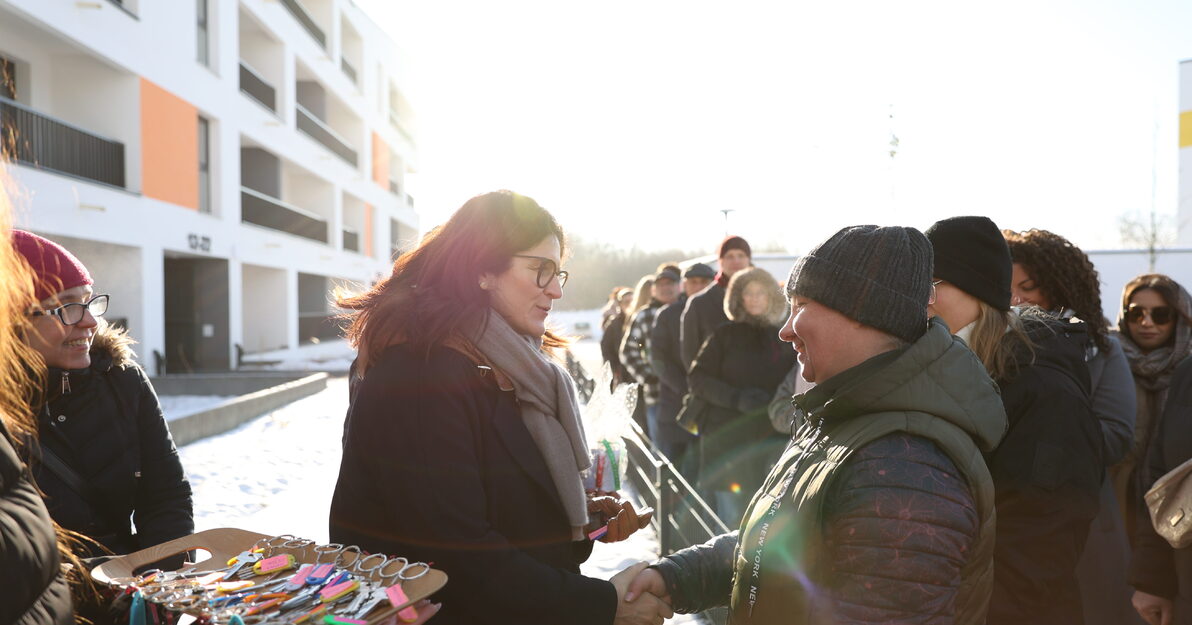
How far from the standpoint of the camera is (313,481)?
760cm

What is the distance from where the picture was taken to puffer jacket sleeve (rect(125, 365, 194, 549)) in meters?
2.92

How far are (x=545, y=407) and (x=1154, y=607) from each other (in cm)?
255

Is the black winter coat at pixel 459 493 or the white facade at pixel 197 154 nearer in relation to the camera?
the black winter coat at pixel 459 493

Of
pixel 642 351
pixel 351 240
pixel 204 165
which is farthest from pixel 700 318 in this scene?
pixel 351 240

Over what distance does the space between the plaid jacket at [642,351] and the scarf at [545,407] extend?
535 cm

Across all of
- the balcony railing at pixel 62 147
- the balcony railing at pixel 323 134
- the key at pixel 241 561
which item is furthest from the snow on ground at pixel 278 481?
the balcony railing at pixel 323 134

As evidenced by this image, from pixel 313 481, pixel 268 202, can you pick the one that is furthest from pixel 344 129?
pixel 313 481

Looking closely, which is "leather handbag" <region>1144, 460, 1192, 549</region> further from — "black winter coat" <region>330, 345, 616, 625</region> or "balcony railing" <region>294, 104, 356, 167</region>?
"balcony railing" <region>294, 104, 356, 167</region>

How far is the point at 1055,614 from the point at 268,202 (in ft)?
79.7

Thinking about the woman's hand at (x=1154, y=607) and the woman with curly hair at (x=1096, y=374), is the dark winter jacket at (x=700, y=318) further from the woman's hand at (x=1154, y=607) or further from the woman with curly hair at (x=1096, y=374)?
the woman's hand at (x=1154, y=607)

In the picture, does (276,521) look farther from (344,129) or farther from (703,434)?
(344,129)

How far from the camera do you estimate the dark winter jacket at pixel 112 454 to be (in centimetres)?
270

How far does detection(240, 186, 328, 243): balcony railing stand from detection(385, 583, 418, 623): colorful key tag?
2189cm

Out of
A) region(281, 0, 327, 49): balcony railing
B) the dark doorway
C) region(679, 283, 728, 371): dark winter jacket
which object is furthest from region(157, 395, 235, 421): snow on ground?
region(281, 0, 327, 49): balcony railing
